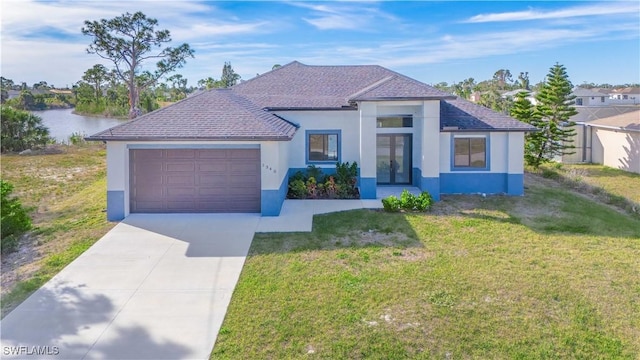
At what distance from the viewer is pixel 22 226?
12.4 meters

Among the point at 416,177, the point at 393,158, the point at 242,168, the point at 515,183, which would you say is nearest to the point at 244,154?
the point at 242,168

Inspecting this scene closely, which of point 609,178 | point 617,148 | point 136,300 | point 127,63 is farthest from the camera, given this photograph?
point 127,63

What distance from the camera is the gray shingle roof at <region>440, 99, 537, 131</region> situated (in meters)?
17.2

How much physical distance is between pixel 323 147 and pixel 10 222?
11.1 meters

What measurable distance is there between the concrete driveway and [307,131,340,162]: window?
6790 millimetres

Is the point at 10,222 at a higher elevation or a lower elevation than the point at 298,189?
lower

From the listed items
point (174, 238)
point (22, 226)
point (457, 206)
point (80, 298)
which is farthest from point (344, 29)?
point (80, 298)

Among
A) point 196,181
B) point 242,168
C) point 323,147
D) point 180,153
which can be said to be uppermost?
point 323,147

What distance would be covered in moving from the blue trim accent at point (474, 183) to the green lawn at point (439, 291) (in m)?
3.83

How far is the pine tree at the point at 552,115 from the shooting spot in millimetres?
25922

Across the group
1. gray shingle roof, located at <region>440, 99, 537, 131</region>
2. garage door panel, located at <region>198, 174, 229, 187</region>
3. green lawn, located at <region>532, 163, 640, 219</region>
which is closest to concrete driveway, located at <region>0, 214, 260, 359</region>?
garage door panel, located at <region>198, 174, 229, 187</region>

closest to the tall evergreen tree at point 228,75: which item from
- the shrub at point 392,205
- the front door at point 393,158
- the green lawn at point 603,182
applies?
the green lawn at point 603,182

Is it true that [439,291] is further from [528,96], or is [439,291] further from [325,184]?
[528,96]

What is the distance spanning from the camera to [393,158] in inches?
751
